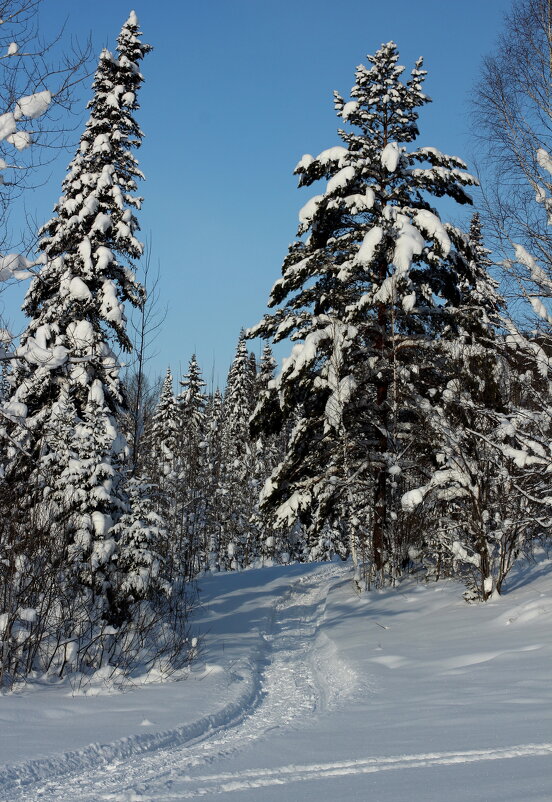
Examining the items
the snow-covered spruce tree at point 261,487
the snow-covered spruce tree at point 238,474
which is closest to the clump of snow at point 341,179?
the snow-covered spruce tree at point 261,487

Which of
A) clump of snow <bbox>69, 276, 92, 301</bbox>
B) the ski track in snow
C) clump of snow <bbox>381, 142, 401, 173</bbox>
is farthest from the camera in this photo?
clump of snow <bbox>69, 276, 92, 301</bbox>

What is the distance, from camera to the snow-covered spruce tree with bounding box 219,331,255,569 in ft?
125

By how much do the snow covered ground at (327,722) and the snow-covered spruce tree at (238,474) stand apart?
85.5ft

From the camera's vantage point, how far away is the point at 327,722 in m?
5.95

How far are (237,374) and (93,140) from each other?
89.6ft

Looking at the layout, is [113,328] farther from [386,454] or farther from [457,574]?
[457,574]

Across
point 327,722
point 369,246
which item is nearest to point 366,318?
point 369,246

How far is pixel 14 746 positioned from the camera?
488 cm

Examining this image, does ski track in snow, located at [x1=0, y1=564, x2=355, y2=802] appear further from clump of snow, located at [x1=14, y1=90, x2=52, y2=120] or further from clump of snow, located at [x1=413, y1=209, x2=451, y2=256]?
clump of snow, located at [x1=413, y1=209, x2=451, y2=256]

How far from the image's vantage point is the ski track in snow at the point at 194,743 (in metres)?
4.29

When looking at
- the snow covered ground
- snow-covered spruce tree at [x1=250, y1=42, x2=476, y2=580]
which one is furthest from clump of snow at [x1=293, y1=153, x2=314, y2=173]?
the snow covered ground

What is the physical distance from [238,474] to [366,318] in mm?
27154

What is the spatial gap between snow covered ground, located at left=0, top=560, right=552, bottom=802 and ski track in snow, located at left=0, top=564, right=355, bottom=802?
0.02 meters

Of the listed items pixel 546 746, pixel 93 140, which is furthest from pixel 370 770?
pixel 93 140
